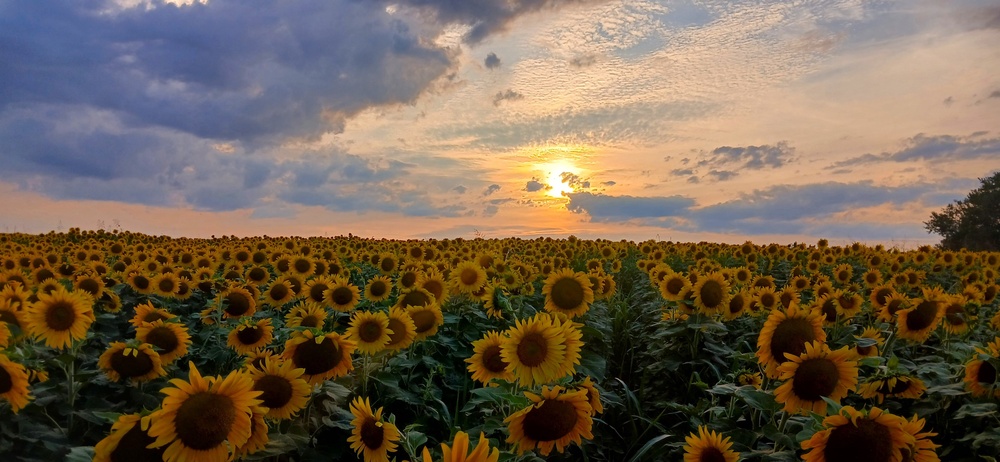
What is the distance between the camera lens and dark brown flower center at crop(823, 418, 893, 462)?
9.68ft

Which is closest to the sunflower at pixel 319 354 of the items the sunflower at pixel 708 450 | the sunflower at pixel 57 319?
the sunflower at pixel 708 450

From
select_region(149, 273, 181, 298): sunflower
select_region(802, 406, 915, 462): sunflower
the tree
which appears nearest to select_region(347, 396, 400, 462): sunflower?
select_region(802, 406, 915, 462): sunflower

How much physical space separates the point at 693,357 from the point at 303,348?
15.7ft

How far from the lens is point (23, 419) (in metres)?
3.98

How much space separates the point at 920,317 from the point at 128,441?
23.2 feet

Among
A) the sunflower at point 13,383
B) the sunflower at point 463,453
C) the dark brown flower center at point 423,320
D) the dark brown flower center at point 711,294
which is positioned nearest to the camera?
the sunflower at point 463,453

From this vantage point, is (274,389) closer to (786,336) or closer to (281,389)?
(281,389)

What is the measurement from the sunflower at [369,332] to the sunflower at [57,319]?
2393 millimetres

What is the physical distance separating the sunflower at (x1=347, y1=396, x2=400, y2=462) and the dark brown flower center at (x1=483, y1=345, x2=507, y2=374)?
0.96 metres

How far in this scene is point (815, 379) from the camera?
12.6 ft

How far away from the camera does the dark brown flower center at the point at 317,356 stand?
4039 mm

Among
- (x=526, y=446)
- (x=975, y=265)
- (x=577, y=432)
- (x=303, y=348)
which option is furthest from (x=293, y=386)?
(x=975, y=265)

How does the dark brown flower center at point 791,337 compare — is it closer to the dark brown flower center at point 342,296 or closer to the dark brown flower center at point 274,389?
the dark brown flower center at point 274,389

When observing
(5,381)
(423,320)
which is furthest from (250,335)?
(5,381)
